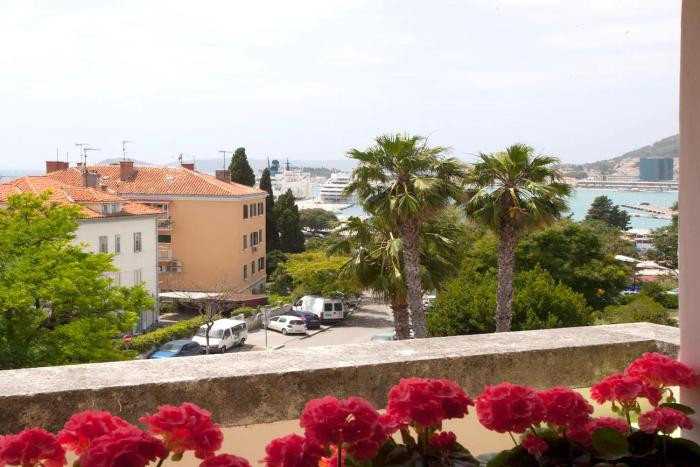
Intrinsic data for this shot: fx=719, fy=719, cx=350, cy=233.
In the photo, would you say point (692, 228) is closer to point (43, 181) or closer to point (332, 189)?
point (43, 181)

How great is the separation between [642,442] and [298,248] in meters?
55.9

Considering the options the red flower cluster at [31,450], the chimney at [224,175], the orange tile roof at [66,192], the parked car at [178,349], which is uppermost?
the chimney at [224,175]

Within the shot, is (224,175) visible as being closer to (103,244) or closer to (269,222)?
(269,222)

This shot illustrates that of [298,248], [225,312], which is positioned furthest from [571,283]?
[298,248]

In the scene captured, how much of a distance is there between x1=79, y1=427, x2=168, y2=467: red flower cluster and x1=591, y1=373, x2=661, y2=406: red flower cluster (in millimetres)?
1214

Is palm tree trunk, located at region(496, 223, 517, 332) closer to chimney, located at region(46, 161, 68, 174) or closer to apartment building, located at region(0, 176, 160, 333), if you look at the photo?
apartment building, located at region(0, 176, 160, 333)

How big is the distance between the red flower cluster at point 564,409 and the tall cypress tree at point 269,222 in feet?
183

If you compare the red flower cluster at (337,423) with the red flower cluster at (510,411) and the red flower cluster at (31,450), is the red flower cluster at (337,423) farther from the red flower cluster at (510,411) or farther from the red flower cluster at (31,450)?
the red flower cluster at (31,450)

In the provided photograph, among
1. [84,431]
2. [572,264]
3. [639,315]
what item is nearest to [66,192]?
[572,264]

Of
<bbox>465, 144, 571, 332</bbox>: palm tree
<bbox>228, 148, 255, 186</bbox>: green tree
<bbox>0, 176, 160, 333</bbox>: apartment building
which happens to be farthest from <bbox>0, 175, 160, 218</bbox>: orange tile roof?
<bbox>465, 144, 571, 332</bbox>: palm tree

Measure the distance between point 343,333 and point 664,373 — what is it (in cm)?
4017

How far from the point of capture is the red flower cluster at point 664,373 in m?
1.99

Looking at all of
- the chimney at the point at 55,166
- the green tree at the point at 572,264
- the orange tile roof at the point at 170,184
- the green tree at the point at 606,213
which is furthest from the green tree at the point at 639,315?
A: the green tree at the point at 606,213

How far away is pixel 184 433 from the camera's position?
142 centimetres
